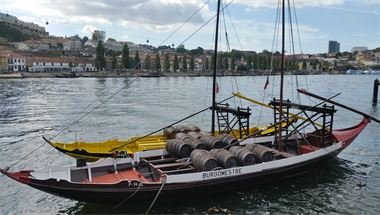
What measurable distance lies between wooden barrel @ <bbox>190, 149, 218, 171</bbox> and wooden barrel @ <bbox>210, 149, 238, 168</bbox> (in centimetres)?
41

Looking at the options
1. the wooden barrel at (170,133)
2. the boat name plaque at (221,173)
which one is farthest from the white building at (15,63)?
the boat name plaque at (221,173)

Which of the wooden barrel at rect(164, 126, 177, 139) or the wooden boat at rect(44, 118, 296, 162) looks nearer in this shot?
the wooden boat at rect(44, 118, 296, 162)

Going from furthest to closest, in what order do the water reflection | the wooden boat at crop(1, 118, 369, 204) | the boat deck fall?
the boat deck
the water reflection
the wooden boat at crop(1, 118, 369, 204)

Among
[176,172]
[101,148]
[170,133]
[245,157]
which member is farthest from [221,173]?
[101,148]

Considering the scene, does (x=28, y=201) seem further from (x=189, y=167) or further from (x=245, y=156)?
(x=245, y=156)

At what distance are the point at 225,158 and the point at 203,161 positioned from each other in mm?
1113

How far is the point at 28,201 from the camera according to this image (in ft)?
60.2

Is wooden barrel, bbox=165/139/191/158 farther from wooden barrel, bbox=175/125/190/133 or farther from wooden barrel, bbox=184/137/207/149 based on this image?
wooden barrel, bbox=175/125/190/133

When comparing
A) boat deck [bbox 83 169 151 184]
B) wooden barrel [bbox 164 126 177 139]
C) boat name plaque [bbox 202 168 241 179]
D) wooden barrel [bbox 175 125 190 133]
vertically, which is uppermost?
wooden barrel [bbox 175 125 190 133]

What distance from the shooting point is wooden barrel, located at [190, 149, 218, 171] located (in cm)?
1712

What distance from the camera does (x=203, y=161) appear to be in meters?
17.2

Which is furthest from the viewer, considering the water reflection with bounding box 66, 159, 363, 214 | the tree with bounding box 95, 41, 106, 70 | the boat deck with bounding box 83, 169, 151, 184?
the tree with bounding box 95, 41, 106, 70

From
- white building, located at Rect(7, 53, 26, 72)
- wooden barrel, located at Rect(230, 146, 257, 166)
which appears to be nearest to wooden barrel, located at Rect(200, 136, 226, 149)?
wooden barrel, located at Rect(230, 146, 257, 166)

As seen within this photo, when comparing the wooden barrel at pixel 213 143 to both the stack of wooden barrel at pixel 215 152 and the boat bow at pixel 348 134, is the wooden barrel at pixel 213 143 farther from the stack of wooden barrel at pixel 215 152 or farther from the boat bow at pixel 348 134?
the boat bow at pixel 348 134
